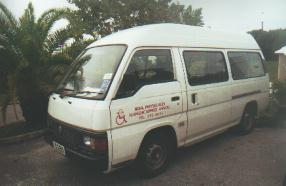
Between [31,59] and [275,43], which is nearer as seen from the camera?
[31,59]

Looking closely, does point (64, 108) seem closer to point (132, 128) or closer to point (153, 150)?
point (132, 128)

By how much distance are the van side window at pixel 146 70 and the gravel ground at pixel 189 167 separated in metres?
1.19

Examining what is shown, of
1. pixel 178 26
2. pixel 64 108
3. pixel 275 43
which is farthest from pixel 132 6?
pixel 275 43

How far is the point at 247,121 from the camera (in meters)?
→ 6.66

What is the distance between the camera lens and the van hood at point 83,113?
3.66 meters

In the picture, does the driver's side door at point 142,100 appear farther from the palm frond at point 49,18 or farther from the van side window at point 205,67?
the palm frond at point 49,18

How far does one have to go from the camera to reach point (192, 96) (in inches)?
189

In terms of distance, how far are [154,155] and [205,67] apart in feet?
6.04

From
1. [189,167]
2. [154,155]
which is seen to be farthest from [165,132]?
[189,167]

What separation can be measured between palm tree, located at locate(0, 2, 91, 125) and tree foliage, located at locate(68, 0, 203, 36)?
8.98 metres

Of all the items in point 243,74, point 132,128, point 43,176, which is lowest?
point 43,176

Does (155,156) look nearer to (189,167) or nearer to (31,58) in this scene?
(189,167)

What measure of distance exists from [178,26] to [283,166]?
2.95 meters

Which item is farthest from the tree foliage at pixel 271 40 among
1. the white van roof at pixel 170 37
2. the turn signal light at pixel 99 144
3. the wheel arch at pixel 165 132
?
the turn signal light at pixel 99 144
